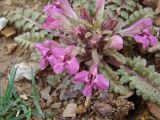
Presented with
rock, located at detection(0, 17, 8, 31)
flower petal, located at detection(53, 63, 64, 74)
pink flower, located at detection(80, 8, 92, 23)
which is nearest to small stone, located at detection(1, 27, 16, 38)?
rock, located at detection(0, 17, 8, 31)

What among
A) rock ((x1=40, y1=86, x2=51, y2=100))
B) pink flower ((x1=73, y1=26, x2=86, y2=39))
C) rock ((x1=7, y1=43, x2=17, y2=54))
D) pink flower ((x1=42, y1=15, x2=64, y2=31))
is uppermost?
pink flower ((x1=42, y1=15, x2=64, y2=31))

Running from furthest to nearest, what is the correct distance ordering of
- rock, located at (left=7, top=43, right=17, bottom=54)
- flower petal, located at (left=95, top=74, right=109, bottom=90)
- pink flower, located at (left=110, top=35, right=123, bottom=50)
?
rock, located at (left=7, top=43, right=17, bottom=54), pink flower, located at (left=110, top=35, right=123, bottom=50), flower petal, located at (left=95, top=74, right=109, bottom=90)

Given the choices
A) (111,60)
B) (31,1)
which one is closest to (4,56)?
(31,1)

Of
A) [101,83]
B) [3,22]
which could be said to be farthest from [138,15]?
[3,22]

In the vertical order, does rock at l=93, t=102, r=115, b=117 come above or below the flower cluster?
below

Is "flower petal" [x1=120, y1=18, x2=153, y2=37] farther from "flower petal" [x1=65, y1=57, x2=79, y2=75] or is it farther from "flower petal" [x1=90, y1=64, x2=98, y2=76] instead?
"flower petal" [x1=65, y1=57, x2=79, y2=75]

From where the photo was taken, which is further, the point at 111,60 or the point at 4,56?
the point at 4,56

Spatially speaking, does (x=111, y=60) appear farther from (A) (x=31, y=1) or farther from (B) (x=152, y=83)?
(A) (x=31, y=1)

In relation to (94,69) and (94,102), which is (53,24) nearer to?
(94,69)

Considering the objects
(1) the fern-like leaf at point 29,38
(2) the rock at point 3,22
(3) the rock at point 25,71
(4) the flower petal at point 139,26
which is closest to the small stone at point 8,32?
(2) the rock at point 3,22
